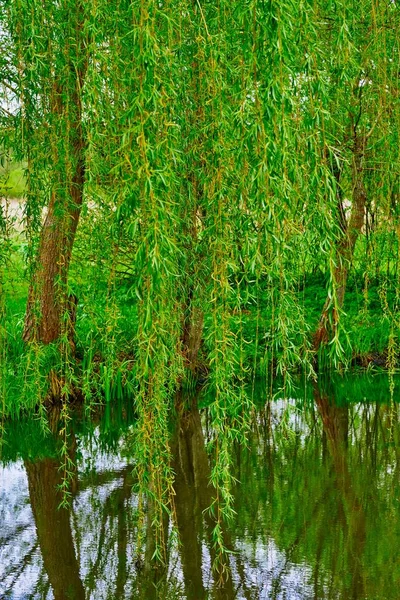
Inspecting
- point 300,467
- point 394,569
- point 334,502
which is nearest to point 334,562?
point 394,569

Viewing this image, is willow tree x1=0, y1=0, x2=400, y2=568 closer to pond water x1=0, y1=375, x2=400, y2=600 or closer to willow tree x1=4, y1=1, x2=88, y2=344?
willow tree x1=4, y1=1, x2=88, y2=344

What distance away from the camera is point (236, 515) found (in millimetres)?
3752

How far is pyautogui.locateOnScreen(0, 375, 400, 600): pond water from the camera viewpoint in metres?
3.17

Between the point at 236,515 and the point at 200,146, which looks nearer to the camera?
the point at 200,146

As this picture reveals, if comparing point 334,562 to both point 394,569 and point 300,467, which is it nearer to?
point 394,569

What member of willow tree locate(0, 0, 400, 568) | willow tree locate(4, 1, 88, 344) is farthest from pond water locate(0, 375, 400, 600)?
willow tree locate(4, 1, 88, 344)

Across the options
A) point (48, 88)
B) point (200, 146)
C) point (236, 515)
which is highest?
point (48, 88)

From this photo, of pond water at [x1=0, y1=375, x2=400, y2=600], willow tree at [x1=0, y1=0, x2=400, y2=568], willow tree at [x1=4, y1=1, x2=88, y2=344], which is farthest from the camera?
pond water at [x1=0, y1=375, x2=400, y2=600]

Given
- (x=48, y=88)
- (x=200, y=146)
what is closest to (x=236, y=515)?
(x=200, y=146)

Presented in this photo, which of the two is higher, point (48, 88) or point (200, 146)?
point (48, 88)

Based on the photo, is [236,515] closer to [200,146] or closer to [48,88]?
[200,146]

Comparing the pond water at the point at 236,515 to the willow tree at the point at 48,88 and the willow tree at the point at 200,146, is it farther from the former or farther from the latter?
the willow tree at the point at 48,88

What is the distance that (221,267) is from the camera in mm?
2326

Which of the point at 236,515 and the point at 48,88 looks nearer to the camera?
the point at 48,88
